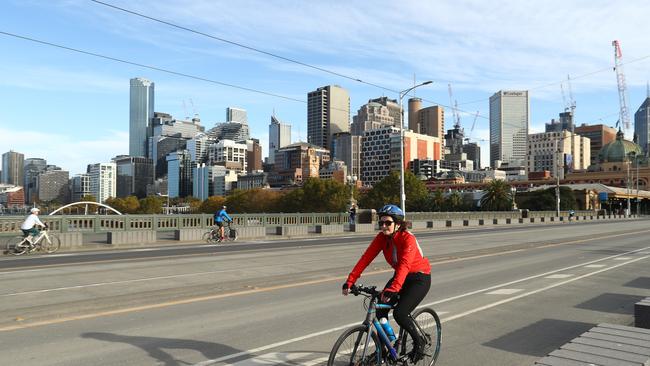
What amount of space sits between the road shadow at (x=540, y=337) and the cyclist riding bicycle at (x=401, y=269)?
201cm

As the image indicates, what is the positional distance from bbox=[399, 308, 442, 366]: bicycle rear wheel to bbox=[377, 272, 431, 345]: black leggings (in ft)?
0.39

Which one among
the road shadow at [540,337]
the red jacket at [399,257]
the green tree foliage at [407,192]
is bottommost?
the road shadow at [540,337]

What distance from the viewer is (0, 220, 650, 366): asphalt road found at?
6.66m

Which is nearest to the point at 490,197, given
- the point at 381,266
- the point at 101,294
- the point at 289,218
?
the point at 289,218

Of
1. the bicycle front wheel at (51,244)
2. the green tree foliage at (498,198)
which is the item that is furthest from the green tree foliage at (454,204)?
the bicycle front wheel at (51,244)

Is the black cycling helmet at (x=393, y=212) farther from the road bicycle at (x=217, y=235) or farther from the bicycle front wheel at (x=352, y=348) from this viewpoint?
the road bicycle at (x=217, y=235)

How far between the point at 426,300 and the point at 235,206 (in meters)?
163

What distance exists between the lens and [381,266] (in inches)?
635

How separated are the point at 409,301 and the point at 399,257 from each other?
469 millimetres

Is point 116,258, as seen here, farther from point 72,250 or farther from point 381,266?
point 381,266

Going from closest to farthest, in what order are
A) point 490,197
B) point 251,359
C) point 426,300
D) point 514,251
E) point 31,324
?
point 251,359, point 31,324, point 426,300, point 514,251, point 490,197

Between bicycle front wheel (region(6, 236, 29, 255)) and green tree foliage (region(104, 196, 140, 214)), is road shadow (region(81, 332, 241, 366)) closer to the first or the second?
bicycle front wheel (region(6, 236, 29, 255))

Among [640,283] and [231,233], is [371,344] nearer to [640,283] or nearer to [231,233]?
[640,283]

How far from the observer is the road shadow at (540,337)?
7.01 meters
